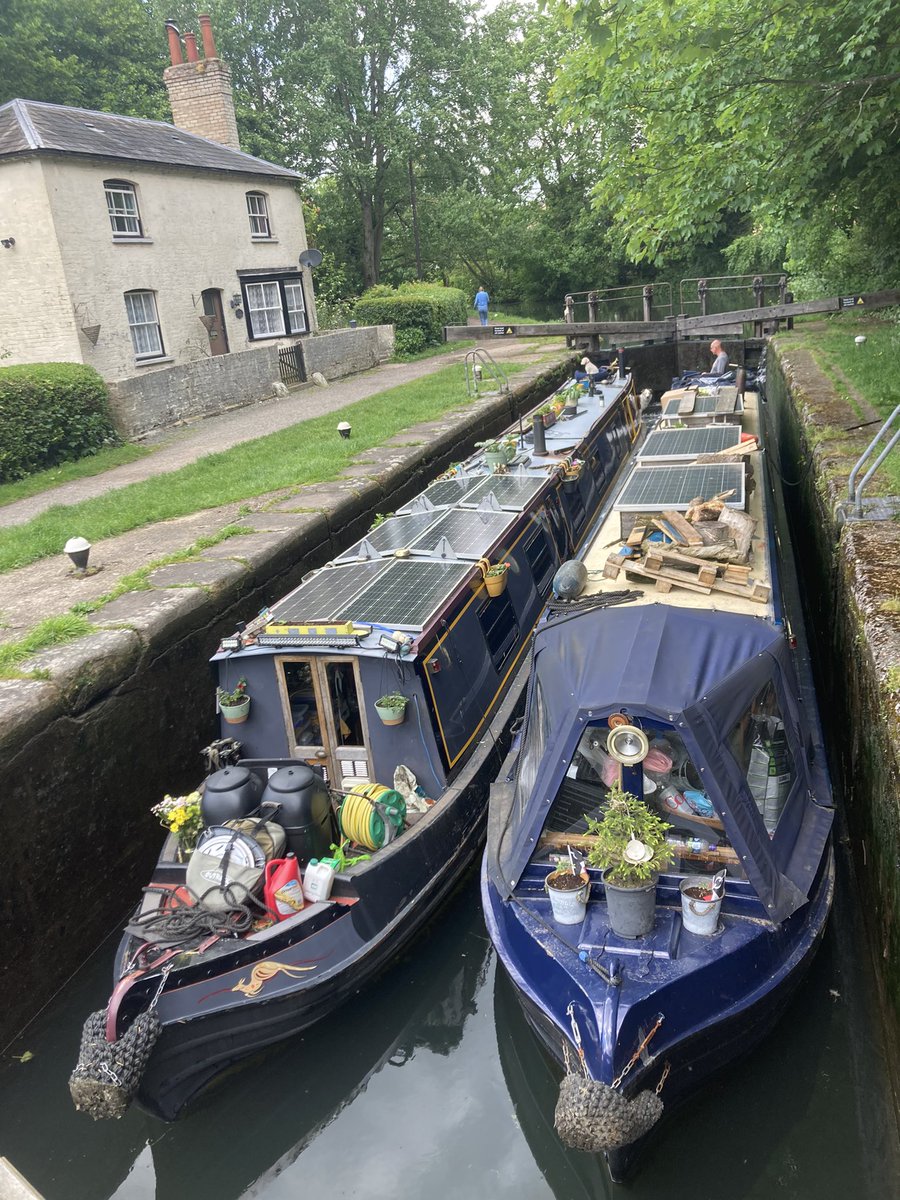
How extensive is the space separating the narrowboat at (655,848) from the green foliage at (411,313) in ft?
69.2

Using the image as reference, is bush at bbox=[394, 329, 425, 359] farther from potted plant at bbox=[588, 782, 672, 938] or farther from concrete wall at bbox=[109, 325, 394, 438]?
potted plant at bbox=[588, 782, 672, 938]

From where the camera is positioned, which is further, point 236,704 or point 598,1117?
point 236,704

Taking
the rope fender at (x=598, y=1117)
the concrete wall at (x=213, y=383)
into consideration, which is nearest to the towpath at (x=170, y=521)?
the concrete wall at (x=213, y=383)

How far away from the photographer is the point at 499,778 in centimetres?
626

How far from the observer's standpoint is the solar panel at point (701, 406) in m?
11.7

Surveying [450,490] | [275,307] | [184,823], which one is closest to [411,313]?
[275,307]

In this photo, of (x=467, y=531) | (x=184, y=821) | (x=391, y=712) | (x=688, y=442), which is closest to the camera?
(x=184, y=821)

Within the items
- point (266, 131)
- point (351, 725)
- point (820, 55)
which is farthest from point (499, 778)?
point (266, 131)

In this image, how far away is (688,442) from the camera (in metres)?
9.77

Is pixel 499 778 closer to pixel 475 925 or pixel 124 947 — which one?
pixel 475 925

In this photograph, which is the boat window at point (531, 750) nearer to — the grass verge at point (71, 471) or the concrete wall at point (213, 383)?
the grass verge at point (71, 471)

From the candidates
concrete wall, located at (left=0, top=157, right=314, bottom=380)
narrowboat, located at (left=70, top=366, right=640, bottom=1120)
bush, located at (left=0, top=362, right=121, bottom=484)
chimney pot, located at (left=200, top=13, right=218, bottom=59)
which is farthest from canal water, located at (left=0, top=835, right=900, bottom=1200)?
chimney pot, located at (left=200, top=13, right=218, bottom=59)

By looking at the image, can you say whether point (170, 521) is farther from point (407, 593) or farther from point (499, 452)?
point (407, 593)

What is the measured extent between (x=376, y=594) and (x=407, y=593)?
25 centimetres
